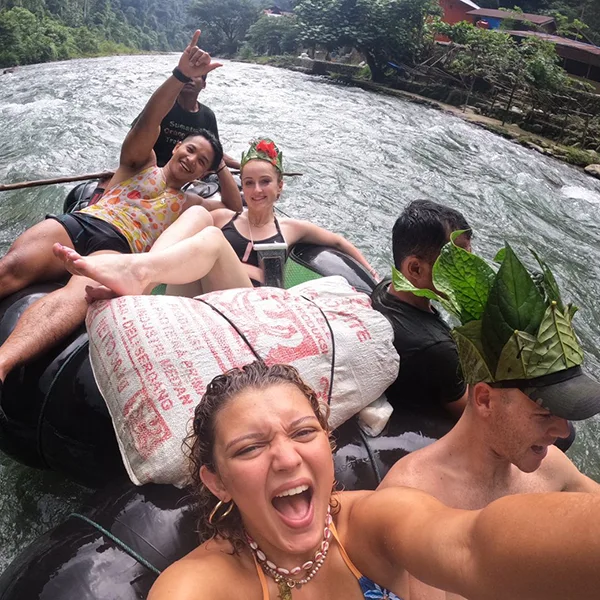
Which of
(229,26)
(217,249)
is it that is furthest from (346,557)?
(229,26)

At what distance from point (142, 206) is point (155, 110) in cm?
55

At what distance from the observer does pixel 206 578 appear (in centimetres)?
126

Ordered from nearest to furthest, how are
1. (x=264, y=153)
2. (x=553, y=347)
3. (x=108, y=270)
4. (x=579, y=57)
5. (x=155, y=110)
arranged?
(x=553, y=347) < (x=108, y=270) < (x=155, y=110) < (x=264, y=153) < (x=579, y=57)

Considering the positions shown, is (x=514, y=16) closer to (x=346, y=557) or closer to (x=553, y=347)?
(x=553, y=347)

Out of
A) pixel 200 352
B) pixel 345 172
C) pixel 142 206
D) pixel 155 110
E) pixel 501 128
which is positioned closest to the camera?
pixel 200 352

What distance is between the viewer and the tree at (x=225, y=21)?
47.6m

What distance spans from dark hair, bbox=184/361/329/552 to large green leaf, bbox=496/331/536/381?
502 mm

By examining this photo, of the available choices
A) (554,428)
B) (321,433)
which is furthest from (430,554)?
(554,428)

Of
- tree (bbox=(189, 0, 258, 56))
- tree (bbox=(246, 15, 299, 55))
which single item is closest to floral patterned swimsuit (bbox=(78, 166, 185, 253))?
tree (bbox=(246, 15, 299, 55))

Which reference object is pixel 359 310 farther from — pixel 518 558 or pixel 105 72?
pixel 105 72

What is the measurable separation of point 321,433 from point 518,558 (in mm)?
631

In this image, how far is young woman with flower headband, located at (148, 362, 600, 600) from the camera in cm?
120

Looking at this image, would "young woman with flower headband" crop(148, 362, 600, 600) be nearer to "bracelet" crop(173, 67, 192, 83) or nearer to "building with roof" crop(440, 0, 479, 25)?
"bracelet" crop(173, 67, 192, 83)

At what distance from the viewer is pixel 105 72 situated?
741 inches
